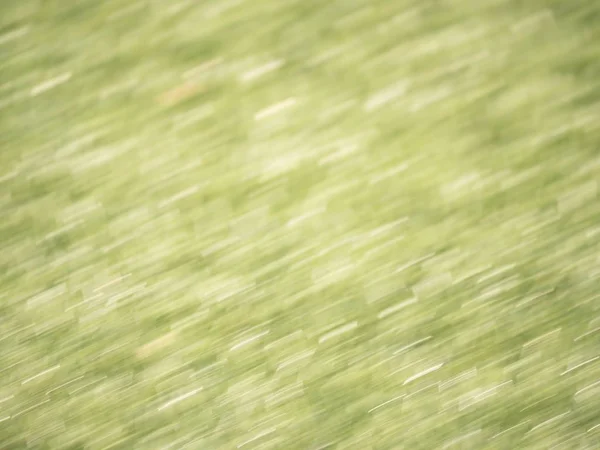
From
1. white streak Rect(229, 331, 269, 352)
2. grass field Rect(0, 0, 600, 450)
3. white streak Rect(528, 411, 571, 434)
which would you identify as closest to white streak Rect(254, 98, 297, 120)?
grass field Rect(0, 0, 600, 450)

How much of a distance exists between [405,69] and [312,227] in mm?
349

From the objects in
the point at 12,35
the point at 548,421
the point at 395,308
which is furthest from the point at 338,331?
the point at 12,35

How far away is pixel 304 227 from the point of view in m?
0.96

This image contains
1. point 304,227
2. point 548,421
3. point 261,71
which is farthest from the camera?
Answer: point 261,71

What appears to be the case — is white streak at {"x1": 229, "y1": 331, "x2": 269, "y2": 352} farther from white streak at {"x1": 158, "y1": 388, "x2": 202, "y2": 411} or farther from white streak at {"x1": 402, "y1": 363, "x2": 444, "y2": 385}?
white streak at {"x1": 402, "y1": 363, "x2": 444, "y2": 385}

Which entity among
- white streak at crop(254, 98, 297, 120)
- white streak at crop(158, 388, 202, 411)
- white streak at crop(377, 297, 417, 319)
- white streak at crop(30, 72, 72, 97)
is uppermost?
white streak at crop(30, 72, 72, 97)

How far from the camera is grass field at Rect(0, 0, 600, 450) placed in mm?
854

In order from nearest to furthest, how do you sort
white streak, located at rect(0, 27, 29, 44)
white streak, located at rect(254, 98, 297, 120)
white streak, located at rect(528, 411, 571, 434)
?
white streak, located at rect(528, 411, 571, 434), white streak, located at rect(254, 98, 297, 120), white streak, located at rect(0, 27, 29, 44)

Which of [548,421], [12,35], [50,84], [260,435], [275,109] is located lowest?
[548,421]

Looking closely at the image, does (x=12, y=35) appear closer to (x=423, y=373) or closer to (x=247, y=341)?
(x=247, y=341)

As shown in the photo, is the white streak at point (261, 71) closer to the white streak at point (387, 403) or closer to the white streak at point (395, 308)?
the white streak at point (395, 308)

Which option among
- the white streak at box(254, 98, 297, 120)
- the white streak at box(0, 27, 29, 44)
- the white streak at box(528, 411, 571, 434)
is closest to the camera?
the white streak at box(528, 411, 571, 434)

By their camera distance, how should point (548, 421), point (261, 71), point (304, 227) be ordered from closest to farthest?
point (548, 421), point (304, 227), point (261, 71)

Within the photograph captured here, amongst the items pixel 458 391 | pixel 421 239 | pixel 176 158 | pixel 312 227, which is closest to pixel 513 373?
pixel 458 391
